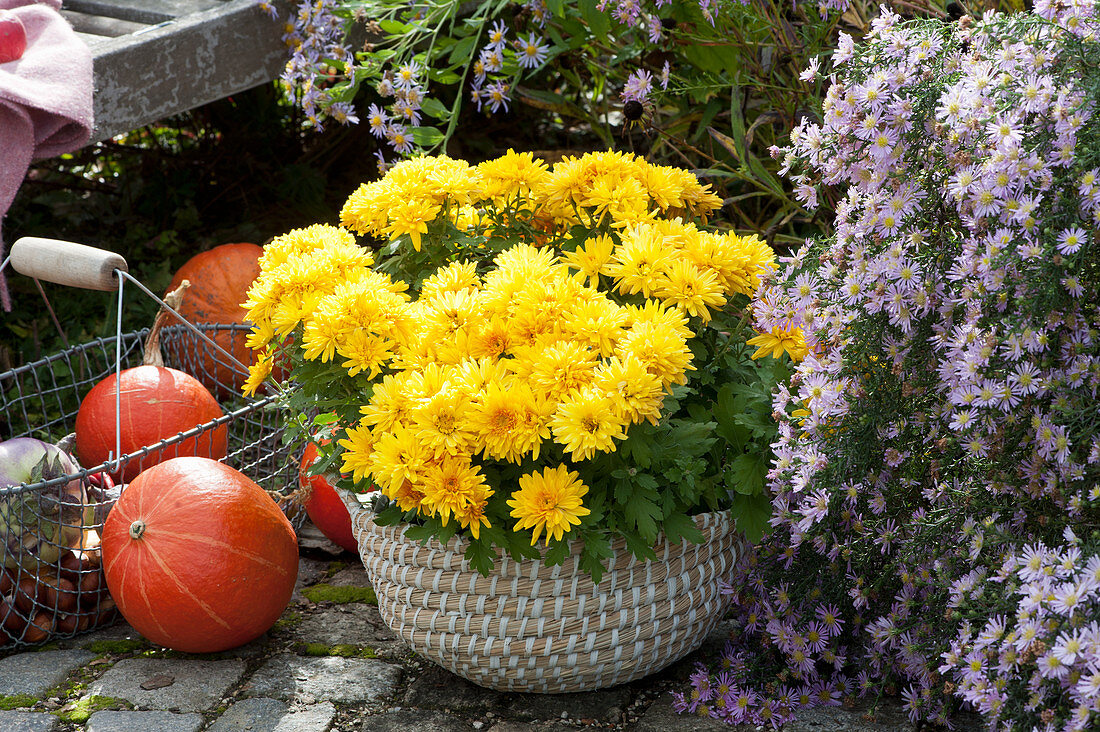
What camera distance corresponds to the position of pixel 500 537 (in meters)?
1.57

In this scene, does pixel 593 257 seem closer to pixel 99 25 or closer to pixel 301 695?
pixel 301 695

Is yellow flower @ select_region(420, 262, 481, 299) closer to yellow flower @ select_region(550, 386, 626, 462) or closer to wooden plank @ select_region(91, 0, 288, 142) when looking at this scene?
yellow flower @ select_region(550, 386, 626, 462)

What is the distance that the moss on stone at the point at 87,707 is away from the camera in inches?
71.0

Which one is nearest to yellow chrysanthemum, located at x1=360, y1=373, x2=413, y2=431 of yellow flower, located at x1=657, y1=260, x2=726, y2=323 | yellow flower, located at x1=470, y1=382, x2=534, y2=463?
yellow flower, located at x1=470, y1=382, x2=534, y2=463

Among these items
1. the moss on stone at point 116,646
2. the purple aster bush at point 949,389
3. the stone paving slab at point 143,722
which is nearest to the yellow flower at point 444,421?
the purple aster bush at point 949,389

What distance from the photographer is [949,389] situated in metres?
1.49

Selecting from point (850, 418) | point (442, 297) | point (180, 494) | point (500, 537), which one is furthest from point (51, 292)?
point (850, 418)

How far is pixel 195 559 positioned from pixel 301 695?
1.09ft

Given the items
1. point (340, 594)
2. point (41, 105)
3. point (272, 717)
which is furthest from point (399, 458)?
point (41, 105)

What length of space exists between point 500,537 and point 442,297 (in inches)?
16.9

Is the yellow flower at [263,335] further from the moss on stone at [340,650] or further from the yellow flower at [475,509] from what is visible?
the moss on stone at [340,650]

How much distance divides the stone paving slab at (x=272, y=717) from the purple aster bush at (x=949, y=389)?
678mm

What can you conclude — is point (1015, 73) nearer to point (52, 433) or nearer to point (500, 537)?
point (500, 537)

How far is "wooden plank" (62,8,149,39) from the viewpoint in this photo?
10.3ft
